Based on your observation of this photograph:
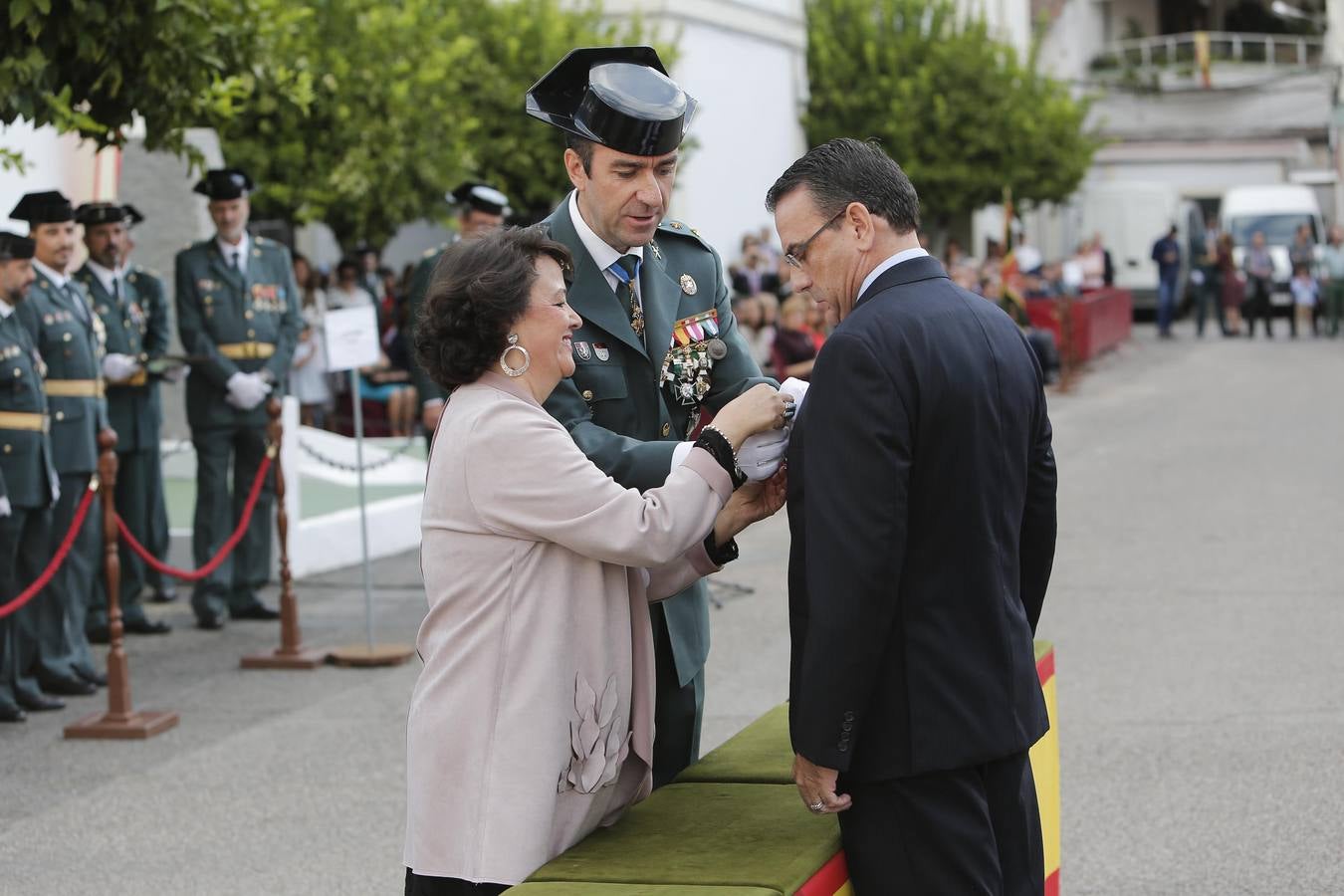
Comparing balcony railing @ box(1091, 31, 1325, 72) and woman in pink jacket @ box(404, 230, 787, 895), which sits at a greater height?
balcony railing @ box(1091, 31, 1325, 72)

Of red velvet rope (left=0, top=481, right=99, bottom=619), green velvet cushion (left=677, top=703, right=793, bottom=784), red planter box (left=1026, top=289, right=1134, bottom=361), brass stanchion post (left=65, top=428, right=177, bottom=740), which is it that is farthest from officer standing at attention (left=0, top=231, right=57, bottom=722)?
red planter box (left=1026, top=289, right=1134, bottom=361)

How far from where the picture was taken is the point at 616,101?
383 cm

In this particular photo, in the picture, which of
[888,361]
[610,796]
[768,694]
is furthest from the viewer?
[768,694]

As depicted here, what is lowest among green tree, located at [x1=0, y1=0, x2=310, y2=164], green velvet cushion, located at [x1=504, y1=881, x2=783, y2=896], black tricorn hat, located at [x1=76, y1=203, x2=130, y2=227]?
green velvet cushion, located at [x1=504, y1=881, x2=783, y2=896]

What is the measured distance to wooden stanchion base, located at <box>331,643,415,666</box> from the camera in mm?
9133

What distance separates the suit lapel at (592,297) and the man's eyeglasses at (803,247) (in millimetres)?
470

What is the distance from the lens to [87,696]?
28.3 feet

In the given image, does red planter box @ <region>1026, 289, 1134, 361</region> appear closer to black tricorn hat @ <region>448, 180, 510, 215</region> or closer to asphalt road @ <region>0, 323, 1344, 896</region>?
asphalt road @ <region>0, 323, 1344, 896</region>

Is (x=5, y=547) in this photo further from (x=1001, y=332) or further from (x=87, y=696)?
(x=1001, y=332)

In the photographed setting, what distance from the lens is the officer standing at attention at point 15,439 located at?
822cm

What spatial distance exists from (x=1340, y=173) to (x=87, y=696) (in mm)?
48167

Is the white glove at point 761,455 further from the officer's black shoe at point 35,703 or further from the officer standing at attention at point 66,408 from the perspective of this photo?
the officer standing at attention at point 66,408

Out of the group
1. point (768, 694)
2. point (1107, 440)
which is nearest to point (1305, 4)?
point (1107, 440)

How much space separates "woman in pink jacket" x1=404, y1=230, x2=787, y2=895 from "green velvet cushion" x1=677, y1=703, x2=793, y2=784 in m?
0.56
